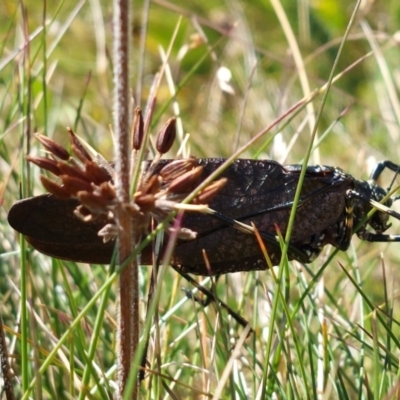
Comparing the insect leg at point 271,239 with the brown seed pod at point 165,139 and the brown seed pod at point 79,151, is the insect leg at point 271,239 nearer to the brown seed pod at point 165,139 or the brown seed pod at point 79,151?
the brown seed pod at point 165,139

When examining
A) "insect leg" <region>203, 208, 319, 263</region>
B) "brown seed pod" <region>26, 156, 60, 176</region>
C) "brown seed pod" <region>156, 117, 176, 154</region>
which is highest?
"brown seed pod" <region>156, 117, 176, 154</region>

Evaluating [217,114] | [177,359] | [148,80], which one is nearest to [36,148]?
[177,359]

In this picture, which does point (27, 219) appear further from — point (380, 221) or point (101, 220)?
point (380, 221)

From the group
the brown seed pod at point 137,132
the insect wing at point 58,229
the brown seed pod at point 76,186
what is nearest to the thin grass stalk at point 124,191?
the brown seed pod at point 76,186

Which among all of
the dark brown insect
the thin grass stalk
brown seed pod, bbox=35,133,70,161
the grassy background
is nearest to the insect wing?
the dark brown insect

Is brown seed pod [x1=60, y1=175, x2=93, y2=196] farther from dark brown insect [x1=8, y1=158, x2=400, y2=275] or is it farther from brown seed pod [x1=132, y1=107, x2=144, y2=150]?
dark brown insect [x1=8, y1=158, x2=400, y2=275]

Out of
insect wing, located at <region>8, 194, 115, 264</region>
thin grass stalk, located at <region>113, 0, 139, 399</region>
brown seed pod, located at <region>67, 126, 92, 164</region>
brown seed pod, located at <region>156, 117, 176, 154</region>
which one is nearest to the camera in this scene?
thin grass stalk, located at <region>113, 0, 139, 399</region>
